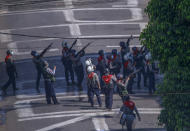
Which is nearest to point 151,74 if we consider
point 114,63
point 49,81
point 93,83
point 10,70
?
point 114,63

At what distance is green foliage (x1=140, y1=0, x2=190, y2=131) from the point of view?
1191 centimetres

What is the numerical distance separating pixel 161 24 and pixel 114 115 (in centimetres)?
625

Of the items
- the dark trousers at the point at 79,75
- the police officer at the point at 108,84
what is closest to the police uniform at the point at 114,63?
the dark trousers at the point at 79,75

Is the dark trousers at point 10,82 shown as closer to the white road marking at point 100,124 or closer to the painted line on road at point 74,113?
the painted line on road at point 74,113

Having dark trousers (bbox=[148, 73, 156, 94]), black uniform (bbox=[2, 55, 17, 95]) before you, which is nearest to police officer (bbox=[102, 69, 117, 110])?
dark trousers (bbox=[148, 73, 156, 94])

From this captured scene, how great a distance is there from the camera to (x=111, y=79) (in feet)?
56.7

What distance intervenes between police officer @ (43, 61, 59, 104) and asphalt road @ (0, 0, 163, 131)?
35 centimetres

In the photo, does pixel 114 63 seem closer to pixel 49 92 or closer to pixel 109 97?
pixel 109 97

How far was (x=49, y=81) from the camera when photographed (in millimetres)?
18188

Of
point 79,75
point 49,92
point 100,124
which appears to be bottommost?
point 100,124

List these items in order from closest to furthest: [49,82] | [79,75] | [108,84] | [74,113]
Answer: [108,84], [74,113], [49,82], [79,75]

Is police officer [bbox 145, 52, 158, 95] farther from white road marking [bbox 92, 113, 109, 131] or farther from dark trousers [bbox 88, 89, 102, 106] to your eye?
white road marking [bbox 92, 113, 109, 131]

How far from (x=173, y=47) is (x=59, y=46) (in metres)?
14.2

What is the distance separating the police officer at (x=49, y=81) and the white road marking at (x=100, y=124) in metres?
2.17
